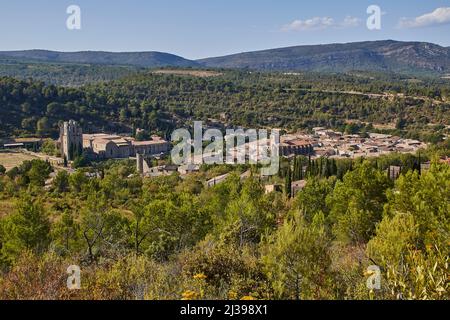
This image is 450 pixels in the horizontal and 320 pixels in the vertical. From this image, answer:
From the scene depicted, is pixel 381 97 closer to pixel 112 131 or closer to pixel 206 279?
pixel 112 131

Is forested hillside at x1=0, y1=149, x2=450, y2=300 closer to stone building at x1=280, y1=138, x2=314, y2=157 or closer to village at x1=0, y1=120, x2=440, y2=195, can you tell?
village at x1=0, y1=120, x2=440, y2=195

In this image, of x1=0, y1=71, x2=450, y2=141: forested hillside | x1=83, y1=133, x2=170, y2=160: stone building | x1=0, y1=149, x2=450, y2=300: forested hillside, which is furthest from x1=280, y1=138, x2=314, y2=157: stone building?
x1=0, y1=149, x2=450, y2=300: forested hillside

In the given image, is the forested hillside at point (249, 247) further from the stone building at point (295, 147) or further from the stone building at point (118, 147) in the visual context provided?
the stone building at point (118, 147)

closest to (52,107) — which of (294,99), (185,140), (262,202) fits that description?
(185,140)

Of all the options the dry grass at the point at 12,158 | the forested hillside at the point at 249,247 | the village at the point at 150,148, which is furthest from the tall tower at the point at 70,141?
the forested hillside at the point at 249,247

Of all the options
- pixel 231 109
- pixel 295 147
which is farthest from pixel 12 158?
pixel 231 109

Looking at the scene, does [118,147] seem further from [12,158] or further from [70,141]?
[12,158]

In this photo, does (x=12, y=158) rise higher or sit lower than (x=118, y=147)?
lower
